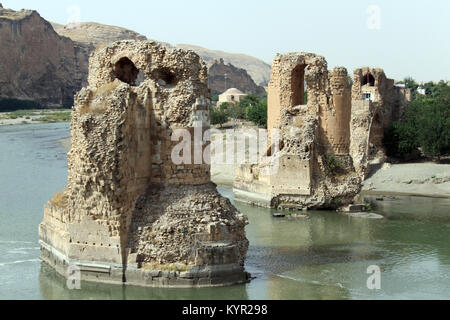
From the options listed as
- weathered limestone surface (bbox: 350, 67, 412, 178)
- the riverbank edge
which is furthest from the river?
weathered limestone surface (bbox: 350, 67, 412, 178)

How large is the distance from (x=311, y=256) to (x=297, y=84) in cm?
1137

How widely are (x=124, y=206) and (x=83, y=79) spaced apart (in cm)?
12101

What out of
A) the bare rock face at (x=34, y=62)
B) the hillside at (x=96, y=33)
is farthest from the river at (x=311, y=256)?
the hillside at (x=96, y=33)

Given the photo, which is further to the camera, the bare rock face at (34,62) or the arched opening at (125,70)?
the bare rock face at (34,62)

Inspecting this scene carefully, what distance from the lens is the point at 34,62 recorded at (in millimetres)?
123438

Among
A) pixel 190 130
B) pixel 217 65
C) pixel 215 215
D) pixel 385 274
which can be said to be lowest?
pixel 385 274

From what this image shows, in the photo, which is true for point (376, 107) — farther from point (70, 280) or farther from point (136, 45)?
point (70, 280)

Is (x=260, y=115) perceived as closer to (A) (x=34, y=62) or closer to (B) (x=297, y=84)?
(B) (x=297, y=84)

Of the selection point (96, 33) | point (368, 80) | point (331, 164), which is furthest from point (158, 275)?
point (96, 33)

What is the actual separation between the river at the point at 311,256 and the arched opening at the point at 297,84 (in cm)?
495

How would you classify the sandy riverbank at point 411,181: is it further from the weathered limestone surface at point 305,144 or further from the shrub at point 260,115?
the shrub at point 260,115

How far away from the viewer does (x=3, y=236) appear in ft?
65.1

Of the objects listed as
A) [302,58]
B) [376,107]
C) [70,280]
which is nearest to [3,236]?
[70,280]

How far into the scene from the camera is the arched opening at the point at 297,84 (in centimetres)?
2742
